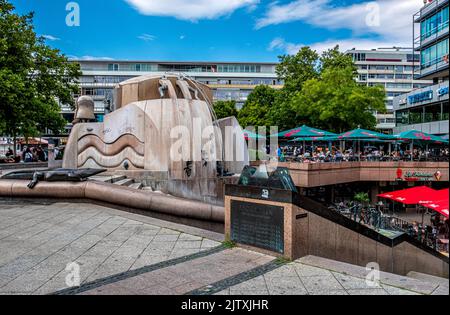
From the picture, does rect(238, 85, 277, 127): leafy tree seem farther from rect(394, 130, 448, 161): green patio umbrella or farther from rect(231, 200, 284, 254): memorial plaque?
rect(231, 200, 284, 254): memorial plaque

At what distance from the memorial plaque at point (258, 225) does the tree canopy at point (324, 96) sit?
91.4 feet

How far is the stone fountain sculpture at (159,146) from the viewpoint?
15318mm

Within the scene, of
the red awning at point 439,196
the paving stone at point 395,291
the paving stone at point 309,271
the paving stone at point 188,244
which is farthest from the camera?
the paving stone at point 188,244

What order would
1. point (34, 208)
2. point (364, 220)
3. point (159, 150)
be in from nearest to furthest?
1. point (34, 208)
2. point (364, 220)
3. point (159, 150)

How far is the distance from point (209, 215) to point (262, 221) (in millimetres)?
3268

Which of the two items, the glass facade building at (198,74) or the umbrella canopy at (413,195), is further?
the glass facade building at (198,74)

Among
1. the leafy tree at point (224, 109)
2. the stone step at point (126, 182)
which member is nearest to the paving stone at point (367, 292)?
the stone step at point (126, 182)

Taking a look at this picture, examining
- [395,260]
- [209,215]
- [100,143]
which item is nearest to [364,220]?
[395,260]

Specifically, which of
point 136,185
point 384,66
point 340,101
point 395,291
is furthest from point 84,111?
point 384,66

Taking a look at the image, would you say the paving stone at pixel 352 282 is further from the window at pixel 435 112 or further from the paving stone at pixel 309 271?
the window at pixel 435 112

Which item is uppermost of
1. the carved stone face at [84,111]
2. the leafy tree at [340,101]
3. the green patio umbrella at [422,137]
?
the leafy tree at [340,101]

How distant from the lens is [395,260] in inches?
370

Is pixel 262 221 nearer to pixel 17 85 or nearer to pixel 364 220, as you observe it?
pixel 364 220
